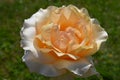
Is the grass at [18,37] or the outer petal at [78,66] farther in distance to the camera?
the grass at [18,37]

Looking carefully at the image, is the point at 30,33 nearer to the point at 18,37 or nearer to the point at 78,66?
the point at 78,66

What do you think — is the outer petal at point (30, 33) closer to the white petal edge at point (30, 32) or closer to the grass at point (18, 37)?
the white petal edge at point (30, 32)

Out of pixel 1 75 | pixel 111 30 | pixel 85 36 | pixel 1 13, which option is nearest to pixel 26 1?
pixel 1 13

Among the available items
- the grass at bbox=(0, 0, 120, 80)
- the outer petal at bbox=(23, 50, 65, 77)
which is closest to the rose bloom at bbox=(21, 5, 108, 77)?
the outer petal at bbox=(23, 50, 65, 77)

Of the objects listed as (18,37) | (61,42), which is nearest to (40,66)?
(61,42)

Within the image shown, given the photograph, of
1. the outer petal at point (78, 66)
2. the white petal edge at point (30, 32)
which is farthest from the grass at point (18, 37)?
the outer petal at point (78, 66)
